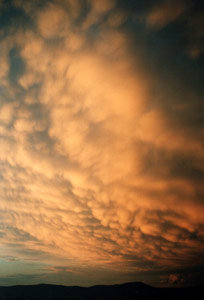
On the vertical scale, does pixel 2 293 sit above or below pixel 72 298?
above

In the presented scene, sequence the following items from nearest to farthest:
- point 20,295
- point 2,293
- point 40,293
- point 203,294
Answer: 1. point 2,293
2. point 20,295
3. point 40,293
4. point 203,294

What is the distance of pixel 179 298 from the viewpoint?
179m

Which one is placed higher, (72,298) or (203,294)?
(203,294)

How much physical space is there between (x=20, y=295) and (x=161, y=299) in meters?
144

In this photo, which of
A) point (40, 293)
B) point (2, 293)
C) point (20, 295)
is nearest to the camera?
point (2, 293)

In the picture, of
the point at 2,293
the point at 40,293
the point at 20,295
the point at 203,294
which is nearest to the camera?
the point at 2,293

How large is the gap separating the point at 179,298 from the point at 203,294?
140 ft

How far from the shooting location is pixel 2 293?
6156 inches

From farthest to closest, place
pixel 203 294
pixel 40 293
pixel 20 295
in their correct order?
1. pixel 203 294
2. pixel 40 293
3. pixel 20 295

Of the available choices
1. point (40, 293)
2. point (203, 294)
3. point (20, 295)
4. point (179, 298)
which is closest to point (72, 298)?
point (40, 293)

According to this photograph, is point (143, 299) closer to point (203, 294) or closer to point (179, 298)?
point (179, 298)

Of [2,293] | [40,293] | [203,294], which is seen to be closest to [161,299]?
[203,294]

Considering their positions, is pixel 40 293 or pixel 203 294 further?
pixel 203 294

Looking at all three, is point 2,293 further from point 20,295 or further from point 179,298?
point 179,298
